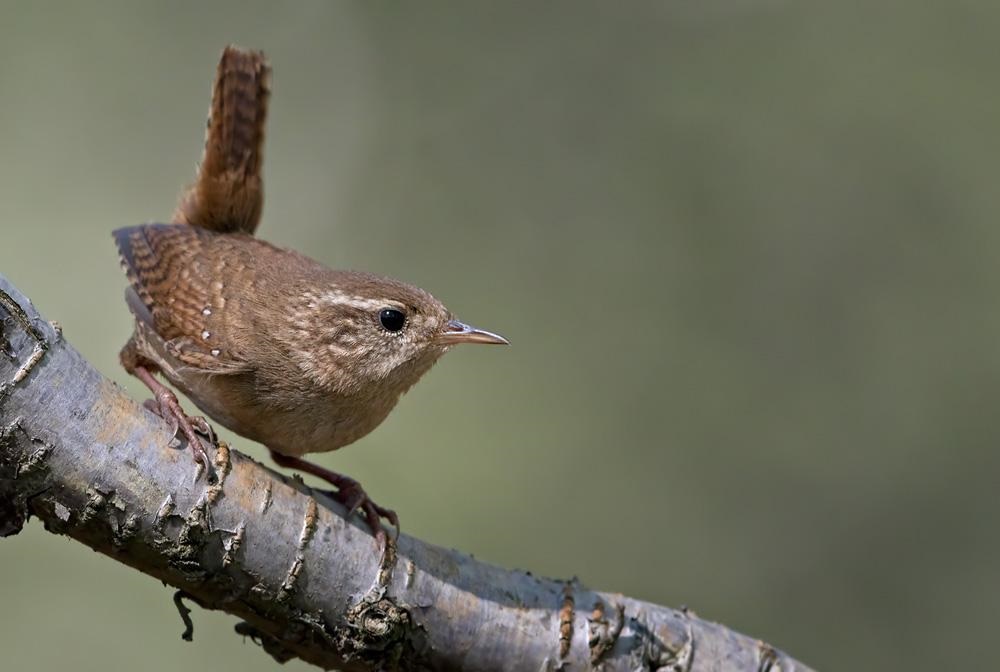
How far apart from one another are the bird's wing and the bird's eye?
1.52 ft

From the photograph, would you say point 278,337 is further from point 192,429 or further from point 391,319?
point 192,429

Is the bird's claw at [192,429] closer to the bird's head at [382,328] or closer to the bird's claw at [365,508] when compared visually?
the bird's claw at [365,508]

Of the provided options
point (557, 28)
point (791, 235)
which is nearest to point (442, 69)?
point (557, 28)

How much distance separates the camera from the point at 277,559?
8.51 ft

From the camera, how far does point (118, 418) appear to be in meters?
2.49

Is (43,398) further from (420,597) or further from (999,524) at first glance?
(999,524)

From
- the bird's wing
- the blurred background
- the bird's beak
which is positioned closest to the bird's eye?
the bird's beak

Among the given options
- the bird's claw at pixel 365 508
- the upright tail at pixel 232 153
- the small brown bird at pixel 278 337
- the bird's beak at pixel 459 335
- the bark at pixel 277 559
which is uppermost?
the upright tail at pixel 232 153

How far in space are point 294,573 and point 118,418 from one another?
21.1 inches

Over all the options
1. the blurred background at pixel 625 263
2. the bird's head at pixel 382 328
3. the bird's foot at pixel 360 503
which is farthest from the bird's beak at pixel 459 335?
the blurred background at pixel 625 263

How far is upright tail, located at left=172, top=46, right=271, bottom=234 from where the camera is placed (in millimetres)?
4191

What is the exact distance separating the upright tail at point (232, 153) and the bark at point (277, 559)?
5.58 feet

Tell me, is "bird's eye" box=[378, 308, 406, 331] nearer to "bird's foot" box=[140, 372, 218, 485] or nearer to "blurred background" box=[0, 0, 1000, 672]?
"bird's foot" box=[140, 372, 218, 485]

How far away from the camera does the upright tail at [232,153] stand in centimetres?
419
